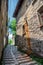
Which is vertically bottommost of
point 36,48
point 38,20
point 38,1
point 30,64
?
point 30,64

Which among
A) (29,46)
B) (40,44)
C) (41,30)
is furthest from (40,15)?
(29,46)

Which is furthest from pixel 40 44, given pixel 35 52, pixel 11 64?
pixel 11 64

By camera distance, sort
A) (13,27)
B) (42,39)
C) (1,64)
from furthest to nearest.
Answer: (13,27), (42,39), (1,64)

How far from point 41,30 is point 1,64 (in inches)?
114

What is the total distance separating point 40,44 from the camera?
8891 millimetres

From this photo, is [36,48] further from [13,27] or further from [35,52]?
[13,27]

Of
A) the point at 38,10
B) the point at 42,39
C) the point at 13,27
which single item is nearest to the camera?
the point at 42,39

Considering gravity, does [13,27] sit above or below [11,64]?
above

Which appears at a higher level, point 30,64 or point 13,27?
point 13,27

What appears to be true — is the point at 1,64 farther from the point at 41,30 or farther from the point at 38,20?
the point at 38,20

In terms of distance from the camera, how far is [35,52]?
32.0 feet

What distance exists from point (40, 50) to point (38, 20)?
1675mm

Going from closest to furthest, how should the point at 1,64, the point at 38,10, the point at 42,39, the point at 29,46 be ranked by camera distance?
1. the point at 1,64
2. the point at 42,39
3. the point at 38,10
4. the point at 29,46

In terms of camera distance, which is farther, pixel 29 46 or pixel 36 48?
pixel 29 46
